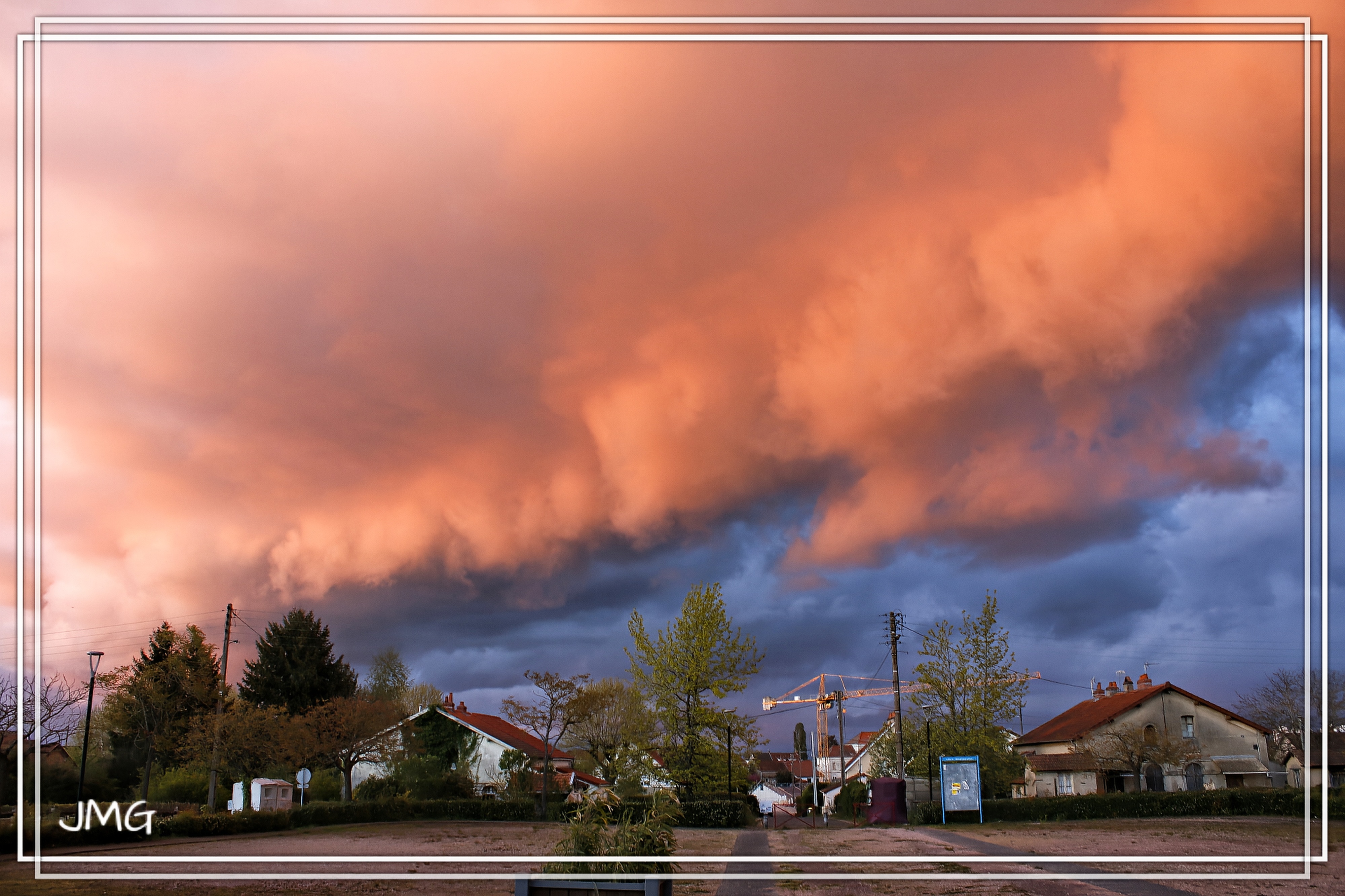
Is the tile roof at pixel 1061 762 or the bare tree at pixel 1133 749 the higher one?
the bare tree at pixel 1133 749

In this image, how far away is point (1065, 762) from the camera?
3941 centimetres

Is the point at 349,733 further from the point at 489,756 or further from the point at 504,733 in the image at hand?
the point at 504,733

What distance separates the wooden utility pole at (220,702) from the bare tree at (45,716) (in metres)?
3.76

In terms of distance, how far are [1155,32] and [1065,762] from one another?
126 feet

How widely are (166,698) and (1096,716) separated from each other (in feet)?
125

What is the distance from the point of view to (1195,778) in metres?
37.5

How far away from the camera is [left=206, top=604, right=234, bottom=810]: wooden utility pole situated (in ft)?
90.4

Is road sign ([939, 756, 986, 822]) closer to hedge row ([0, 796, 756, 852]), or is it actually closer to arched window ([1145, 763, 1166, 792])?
hedge row ([0, 796, 756, 852])

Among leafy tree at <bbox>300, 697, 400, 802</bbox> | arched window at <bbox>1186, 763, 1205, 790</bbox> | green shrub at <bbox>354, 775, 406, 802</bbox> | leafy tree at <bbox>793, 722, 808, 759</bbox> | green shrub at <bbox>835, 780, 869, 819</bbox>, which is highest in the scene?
leafy tree at <bbox>300, 697, 400, 802</bbox>

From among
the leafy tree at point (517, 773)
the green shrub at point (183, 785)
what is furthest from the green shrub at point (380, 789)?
the green shrub at point (183, 785)

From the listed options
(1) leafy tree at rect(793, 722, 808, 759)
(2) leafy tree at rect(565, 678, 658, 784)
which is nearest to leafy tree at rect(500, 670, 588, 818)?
(2) leafy tree at rect(565, 678, 658, 784)

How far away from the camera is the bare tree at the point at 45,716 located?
67.3 feet

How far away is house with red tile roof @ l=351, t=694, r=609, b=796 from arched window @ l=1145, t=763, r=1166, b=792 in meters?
23.2

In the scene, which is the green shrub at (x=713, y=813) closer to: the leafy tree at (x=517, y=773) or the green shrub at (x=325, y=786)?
the leafy tree at (x=517, y=773)
